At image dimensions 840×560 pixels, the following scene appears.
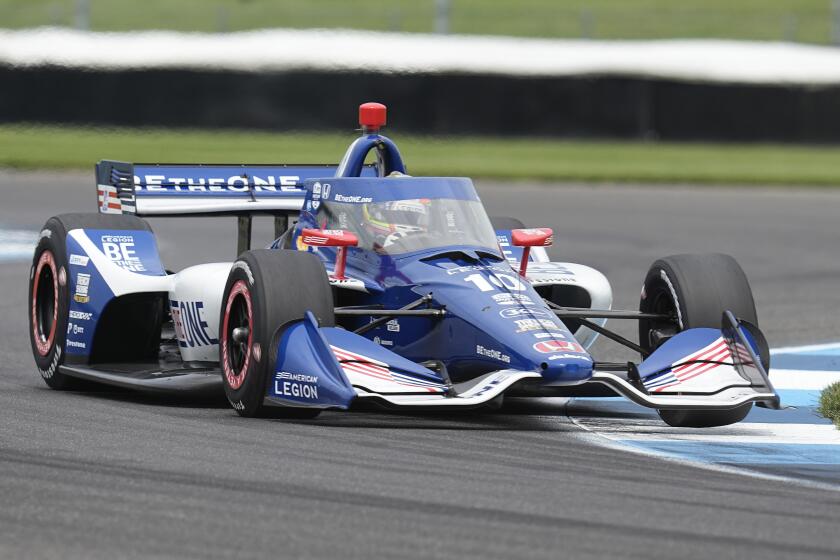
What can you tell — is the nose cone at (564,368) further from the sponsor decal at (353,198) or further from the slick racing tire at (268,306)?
the sponsor decal at (353,198)

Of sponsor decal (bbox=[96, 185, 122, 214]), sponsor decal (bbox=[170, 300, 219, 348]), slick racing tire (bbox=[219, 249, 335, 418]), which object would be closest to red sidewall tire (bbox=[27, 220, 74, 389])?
sponsor decal (bbox=[96, 185, 122, 214])

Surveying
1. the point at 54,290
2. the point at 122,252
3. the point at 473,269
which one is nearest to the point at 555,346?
the point at 473,269

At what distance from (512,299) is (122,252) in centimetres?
256

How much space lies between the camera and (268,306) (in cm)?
778

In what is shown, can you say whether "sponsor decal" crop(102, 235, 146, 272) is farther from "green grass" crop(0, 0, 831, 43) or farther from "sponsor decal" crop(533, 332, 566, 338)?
"green grass" crop(0, 0, 831, 43)

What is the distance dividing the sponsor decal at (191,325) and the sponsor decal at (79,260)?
23.7 inches

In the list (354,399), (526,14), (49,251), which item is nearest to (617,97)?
(526,14)

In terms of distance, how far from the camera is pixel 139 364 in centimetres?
934

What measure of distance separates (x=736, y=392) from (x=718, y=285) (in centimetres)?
81

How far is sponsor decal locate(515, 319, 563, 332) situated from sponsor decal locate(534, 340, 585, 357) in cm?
11

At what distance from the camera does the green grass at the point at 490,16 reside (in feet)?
119

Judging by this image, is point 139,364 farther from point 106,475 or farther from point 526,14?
point 526,14

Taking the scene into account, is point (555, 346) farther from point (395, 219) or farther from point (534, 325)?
point (395, 219)

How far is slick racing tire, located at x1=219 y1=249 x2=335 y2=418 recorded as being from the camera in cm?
778
